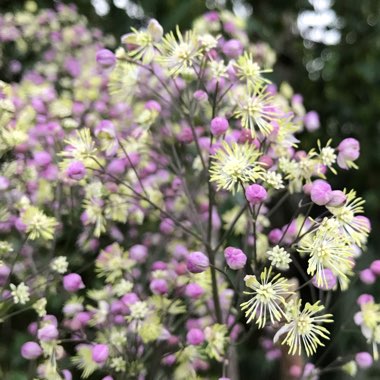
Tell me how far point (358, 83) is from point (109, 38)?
2.89ft

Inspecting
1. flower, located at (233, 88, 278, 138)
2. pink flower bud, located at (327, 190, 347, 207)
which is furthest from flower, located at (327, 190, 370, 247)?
flower, located at (233, 88, 278, 138)

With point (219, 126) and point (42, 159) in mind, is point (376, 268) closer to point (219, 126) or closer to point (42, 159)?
point (219, 126)

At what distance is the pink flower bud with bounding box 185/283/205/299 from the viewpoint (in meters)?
0.75

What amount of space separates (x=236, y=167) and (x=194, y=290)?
8.5 inches

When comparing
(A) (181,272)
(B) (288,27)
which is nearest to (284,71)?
(B) (288,27)

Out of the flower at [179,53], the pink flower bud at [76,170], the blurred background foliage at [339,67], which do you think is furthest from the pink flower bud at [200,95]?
the blurred background foliage at [339,67]

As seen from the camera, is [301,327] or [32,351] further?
[32,351]

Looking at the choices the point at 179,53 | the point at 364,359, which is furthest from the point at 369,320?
the point at 179,53

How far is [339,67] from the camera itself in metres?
1.91

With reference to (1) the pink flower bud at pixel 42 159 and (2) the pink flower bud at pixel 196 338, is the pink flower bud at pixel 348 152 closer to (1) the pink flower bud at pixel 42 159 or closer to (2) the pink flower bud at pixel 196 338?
(2) the pink flower bud at pixel 196 338

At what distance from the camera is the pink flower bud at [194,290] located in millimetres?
753

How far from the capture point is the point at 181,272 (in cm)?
80

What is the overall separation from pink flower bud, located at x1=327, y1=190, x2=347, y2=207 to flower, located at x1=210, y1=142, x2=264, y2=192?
0.08 metres

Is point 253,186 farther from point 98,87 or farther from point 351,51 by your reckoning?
point 351,51
